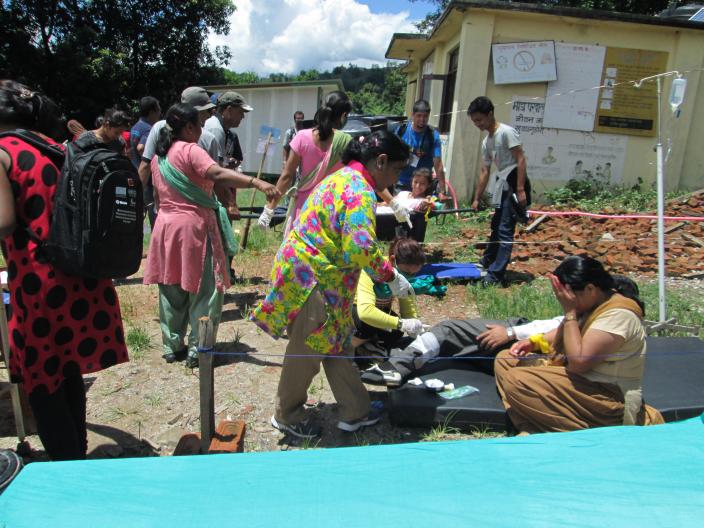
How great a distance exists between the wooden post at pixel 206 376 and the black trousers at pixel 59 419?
501 mm

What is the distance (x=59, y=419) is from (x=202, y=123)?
6.67 feet

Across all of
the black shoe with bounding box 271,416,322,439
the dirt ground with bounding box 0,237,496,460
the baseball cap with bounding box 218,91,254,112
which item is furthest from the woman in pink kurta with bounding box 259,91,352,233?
the black shoe with bounding box 271,416,322,439

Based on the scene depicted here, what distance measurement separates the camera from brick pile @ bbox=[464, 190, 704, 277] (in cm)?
609

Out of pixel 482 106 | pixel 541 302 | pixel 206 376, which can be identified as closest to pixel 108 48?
pixel 482 106

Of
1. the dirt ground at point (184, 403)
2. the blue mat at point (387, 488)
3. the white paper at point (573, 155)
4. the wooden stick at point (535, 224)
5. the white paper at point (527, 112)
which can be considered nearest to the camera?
the blue mat at point (387, 488)

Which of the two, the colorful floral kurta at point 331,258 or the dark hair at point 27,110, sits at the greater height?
the dark hair at point 27,110

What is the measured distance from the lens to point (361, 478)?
5.53 feet

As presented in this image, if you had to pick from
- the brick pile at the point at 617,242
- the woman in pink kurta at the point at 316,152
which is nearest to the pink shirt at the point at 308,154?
the woman in pink kurta at the point at 316,152

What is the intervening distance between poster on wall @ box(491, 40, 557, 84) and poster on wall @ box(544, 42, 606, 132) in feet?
0.53

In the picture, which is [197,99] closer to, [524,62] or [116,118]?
[116,118]

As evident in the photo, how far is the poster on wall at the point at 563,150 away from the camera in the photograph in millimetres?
9242

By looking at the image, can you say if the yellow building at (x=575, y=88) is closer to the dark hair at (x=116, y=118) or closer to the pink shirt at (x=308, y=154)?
the pink shirt at (x=308, y=154)

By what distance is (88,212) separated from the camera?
191cm

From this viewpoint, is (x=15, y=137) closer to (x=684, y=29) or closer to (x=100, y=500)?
(x=100, y=500)
